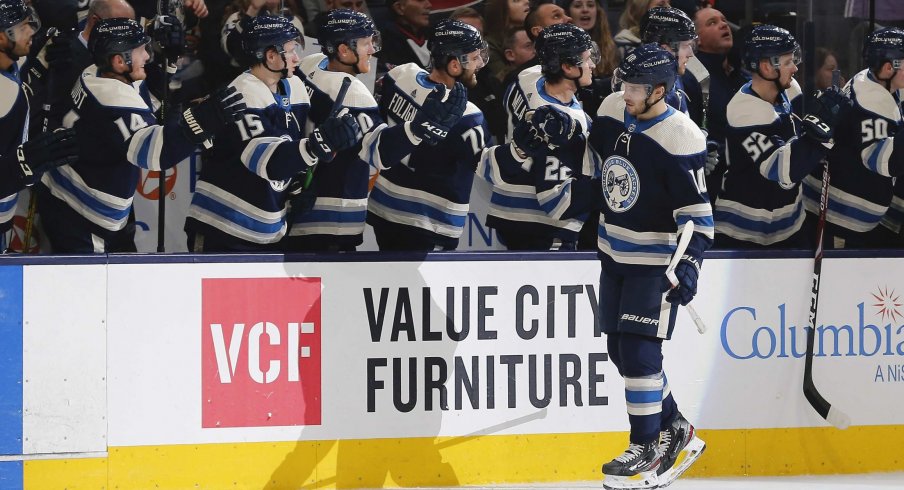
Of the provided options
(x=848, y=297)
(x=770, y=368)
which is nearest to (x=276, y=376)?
(x=770, y=368)

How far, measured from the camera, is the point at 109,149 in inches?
192

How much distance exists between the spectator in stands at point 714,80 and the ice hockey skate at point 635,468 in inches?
50.6

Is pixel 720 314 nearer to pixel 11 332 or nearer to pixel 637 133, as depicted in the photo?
pixel 637 133

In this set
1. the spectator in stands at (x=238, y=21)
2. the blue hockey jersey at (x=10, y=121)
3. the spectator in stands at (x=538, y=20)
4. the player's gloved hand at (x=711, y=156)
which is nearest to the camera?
the blue hockey jersey at (x=10, y=121)

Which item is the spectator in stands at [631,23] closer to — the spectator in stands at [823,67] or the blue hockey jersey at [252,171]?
the spectator in stands at [823,67]

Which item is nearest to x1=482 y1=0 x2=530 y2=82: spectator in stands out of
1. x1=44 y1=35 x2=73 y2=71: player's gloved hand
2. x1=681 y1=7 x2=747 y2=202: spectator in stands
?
x1=681 y1=7 x2=747 y2=202: spectator in stands

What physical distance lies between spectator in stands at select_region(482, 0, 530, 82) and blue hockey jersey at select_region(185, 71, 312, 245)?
3.85 ft

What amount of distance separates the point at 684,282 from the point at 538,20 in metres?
1.80

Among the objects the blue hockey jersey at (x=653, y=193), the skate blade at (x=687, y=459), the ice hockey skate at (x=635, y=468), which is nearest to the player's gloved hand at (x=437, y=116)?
the blue hockey jersey at (x=653, y=193)

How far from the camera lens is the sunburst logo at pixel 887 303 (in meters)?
5.11

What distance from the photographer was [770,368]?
5.03m

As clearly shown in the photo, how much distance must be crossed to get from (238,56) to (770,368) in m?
2.29

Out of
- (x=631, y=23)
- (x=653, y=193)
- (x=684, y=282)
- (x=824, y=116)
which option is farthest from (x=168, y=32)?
(x=824, y=116)

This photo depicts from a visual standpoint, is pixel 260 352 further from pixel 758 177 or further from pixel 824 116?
pixel 824 116
